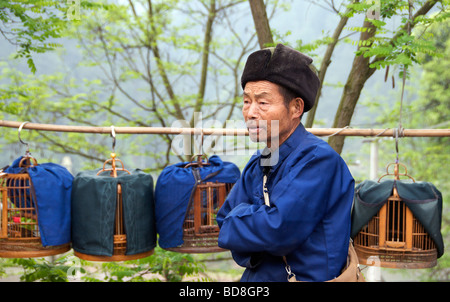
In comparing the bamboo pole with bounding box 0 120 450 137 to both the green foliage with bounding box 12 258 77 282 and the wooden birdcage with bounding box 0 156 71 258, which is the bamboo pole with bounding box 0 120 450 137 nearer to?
the wooden birdcage with bounding box 0 156 71 258

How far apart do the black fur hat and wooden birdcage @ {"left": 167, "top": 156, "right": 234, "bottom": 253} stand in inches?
57.9

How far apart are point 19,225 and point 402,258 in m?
2.76

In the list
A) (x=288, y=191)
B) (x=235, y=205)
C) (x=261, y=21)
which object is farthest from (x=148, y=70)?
(x=288, y=191)

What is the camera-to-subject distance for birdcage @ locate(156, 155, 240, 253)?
121 inches

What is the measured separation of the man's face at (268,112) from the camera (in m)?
1.76

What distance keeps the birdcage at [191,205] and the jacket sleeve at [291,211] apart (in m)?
1.41

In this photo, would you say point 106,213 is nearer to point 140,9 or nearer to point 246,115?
point 246,115

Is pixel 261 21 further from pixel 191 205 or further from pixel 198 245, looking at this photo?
pixel 198 245

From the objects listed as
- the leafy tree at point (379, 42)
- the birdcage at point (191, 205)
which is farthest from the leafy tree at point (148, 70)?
the birdcage at point (191, 205)

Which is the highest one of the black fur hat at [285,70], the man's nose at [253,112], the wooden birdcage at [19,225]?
the black fur hat at [285,70]

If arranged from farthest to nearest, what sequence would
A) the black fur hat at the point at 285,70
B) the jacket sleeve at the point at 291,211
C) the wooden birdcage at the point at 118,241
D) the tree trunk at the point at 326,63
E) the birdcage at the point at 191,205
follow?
the tree trunk at the point at 326,63 < the birdcage at the point at 191,205 < the wooden birdcage at the point at 118,241 < the black fur hat at the point at 285,70 < the jacket sleeve at the point at 291,211


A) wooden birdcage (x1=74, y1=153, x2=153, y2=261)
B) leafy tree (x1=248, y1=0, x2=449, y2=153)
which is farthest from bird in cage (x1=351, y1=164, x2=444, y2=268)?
wooden birdcage (x1=74, y1=153, x2=153, y2=261)

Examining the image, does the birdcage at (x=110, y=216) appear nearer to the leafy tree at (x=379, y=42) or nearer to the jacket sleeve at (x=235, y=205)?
the jacket sleeve at (x=235, y=205)

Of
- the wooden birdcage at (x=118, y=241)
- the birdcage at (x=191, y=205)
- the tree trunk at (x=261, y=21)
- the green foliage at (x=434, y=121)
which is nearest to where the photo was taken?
the wooden birdcage at (x=118, y=241)
